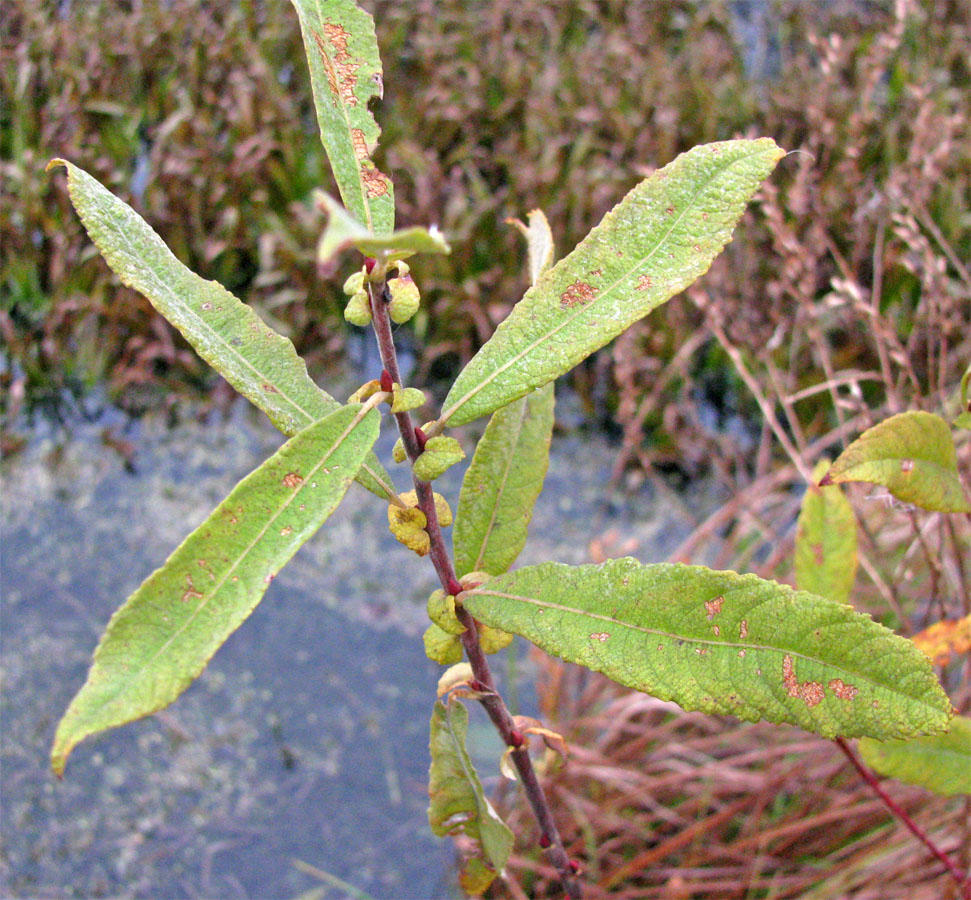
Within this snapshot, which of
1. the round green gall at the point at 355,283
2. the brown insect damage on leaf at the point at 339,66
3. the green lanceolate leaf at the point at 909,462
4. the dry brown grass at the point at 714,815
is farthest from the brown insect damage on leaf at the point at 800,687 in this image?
the dry brown grass at the point at 714,815

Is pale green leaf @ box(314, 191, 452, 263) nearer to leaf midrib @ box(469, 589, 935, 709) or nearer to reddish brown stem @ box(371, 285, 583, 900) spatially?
reddish brown stem @ box(371, 285, 583, 900)

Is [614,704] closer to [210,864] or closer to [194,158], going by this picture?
[210,864]

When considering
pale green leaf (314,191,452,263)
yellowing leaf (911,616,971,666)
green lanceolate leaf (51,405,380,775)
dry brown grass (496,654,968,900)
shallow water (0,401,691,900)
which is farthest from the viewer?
shallow water (0,401,691,900)

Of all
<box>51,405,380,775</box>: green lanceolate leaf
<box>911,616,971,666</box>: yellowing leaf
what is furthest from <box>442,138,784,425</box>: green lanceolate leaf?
<box>911,616,971,666</box>: yellowing leaf

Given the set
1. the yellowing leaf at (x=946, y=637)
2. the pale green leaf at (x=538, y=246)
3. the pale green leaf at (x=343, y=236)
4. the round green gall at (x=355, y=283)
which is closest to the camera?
the pale green leaf at (x=343, y=236)

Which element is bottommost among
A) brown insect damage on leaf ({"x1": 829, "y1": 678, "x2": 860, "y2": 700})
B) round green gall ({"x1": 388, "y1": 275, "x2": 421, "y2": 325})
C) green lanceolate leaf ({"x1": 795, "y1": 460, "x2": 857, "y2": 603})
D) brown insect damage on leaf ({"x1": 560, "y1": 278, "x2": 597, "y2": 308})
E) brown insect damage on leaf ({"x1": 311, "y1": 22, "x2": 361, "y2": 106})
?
green lanceolate leaf ({"x1": 795, "y1": 460, "x2": 857, "y2": 603})

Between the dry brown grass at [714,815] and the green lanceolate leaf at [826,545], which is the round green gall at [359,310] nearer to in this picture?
the green lanceolate leaf at [826,545]

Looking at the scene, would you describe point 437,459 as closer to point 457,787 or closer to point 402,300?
point 402,300
